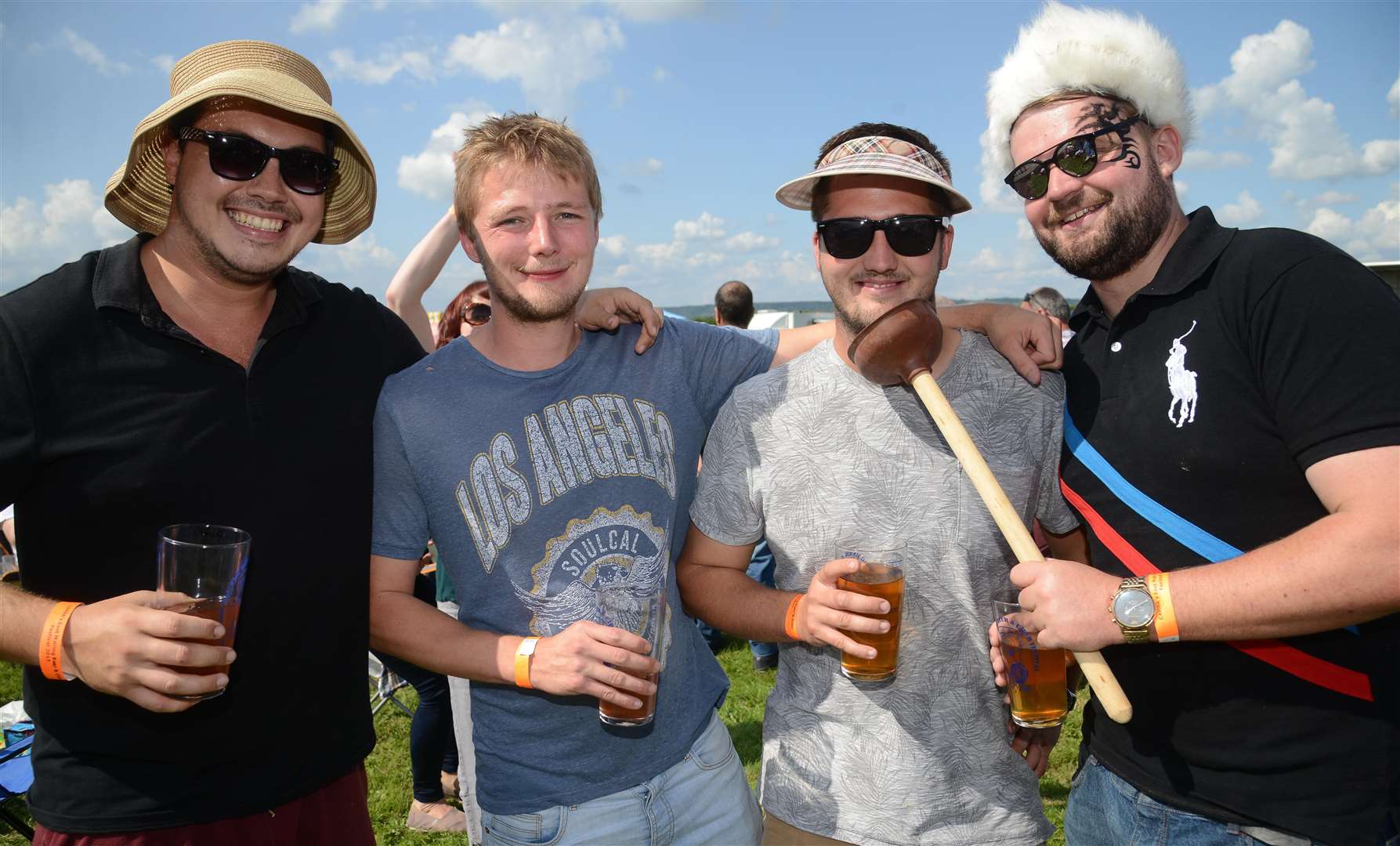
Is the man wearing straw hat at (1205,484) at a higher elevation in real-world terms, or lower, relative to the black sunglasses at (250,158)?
lower

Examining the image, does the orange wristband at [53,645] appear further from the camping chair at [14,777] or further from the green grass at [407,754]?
the camping chair at [14,777]

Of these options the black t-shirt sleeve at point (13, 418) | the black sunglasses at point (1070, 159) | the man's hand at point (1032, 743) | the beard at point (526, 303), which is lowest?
the man's hand at point (1032, 743)

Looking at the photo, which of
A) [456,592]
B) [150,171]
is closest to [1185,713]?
[456,592]

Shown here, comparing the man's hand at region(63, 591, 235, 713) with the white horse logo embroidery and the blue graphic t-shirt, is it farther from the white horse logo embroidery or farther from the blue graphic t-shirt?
the white horse logo embroidery

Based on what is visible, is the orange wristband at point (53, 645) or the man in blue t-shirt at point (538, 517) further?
the man in blue t-shirt at point (538, 517)

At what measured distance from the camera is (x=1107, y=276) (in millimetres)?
2633

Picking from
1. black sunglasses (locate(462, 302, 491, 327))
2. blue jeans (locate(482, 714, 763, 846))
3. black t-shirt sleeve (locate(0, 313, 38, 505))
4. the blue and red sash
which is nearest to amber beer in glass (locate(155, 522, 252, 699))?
black t-shirt sleeve (locate(0, 313, 38, 505))

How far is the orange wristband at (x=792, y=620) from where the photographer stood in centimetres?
254

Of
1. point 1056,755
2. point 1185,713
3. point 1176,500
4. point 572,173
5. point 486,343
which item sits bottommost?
point 1056,755

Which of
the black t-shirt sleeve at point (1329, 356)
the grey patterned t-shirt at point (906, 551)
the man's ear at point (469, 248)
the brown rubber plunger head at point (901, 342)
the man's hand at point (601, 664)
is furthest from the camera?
the man's ear at point (469, 248)

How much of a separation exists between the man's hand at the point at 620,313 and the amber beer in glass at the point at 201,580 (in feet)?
4.25

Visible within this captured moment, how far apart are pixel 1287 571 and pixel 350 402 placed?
262 centimetres

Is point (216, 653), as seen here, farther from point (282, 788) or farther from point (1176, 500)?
point (1176, 500)

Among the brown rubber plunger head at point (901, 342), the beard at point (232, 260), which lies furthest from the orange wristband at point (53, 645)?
the brown rubber plunger head at point (901, 342)
